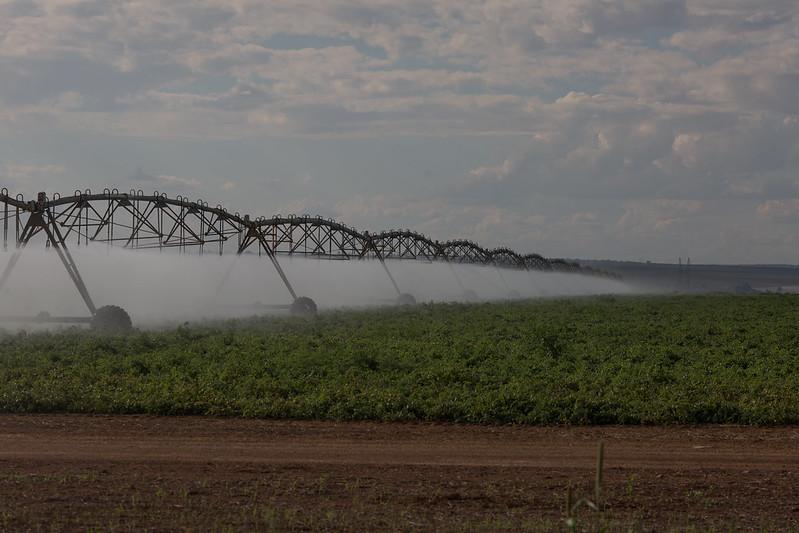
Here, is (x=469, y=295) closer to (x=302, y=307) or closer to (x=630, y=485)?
(x=302, y=307)

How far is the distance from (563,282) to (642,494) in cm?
13492

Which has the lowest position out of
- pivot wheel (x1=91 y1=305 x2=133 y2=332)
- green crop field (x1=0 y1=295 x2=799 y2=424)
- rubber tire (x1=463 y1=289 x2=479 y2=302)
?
green crop field (x1=0 y1=295 x2=799 y2=424)

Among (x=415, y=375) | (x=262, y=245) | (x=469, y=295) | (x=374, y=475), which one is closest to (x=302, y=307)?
(x=262, y=245)

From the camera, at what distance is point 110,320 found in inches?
1430

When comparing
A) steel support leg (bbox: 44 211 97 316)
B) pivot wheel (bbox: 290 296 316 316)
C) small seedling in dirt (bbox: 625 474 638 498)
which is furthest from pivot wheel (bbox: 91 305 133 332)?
small seedling in dirt (bbox: 625 474 638 498)

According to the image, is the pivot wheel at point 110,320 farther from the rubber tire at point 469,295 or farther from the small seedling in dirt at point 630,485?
the rubber tire at point 469,295

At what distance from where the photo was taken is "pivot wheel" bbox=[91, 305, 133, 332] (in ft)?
118

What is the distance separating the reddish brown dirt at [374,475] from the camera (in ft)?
33.5

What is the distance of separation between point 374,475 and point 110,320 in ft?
84.6

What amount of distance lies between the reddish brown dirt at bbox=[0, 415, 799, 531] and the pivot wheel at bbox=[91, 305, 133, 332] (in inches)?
725

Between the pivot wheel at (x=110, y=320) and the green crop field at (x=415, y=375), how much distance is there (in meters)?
1.60

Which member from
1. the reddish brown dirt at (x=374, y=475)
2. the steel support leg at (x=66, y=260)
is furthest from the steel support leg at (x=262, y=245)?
the reddish brown dirt at (x=374, y=475)

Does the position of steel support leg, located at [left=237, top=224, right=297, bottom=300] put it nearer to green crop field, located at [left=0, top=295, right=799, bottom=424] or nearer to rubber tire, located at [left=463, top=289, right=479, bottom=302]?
green crop field, located at [left=0, top=295, right=799, bottom=424]

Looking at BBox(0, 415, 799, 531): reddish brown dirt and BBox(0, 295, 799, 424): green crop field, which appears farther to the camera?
BBox(0, 295, 799, 424): green crop field
